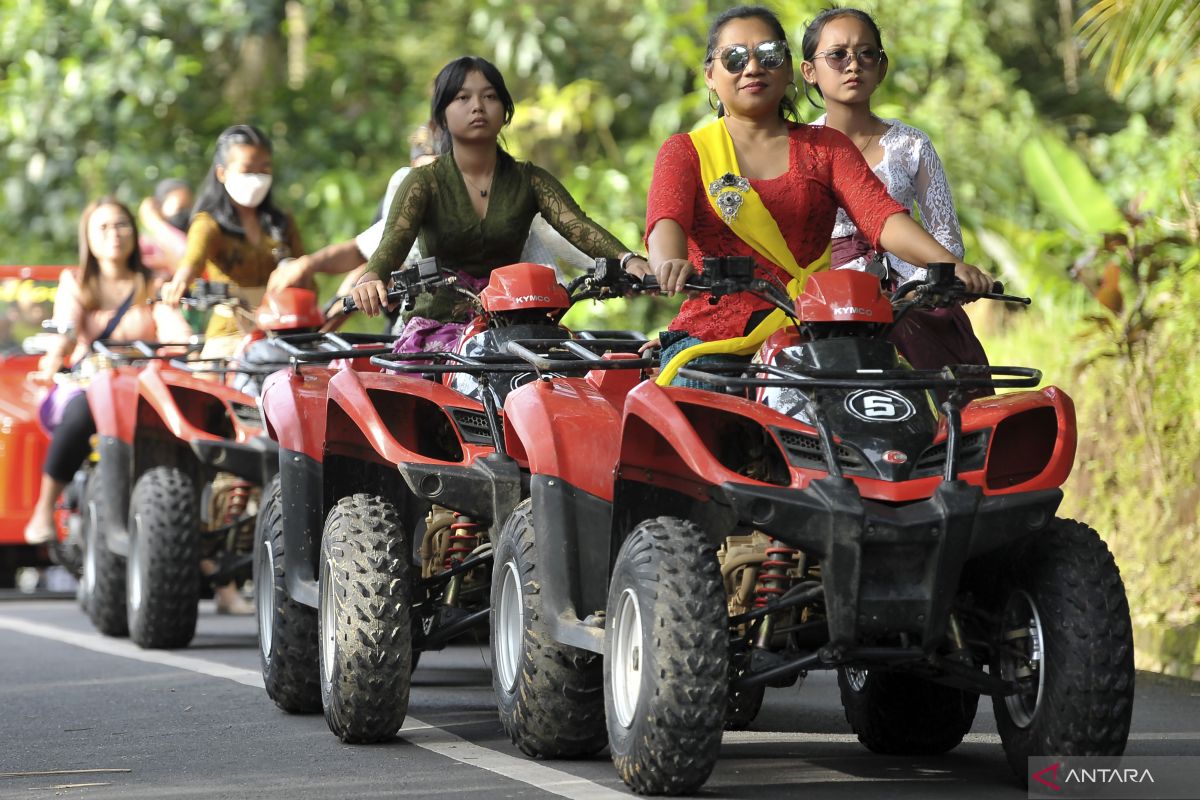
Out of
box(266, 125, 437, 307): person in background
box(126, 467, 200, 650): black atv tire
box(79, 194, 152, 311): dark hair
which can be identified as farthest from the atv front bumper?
box(79, 194, 152, 311): dark hair

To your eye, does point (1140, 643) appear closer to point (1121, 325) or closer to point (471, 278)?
point (1121, 325)

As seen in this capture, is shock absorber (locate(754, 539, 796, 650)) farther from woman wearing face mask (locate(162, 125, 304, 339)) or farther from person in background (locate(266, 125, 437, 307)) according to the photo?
woman wearing face mask (locate(162, 125, 304, 339))

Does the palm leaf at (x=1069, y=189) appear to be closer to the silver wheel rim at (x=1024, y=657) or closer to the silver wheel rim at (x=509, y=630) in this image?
the silver wheel rim at (x=509, y=630)

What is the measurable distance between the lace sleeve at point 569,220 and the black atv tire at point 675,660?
8.38 feet

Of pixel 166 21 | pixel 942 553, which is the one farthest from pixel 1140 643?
pixel 166 21

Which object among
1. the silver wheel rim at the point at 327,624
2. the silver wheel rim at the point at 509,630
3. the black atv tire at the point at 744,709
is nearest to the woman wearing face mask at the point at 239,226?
the silver wheel rim at the point at 327,624

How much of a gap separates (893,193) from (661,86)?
47.0 ft

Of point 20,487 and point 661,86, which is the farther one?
point 661,86

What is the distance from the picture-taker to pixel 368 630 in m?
7.19

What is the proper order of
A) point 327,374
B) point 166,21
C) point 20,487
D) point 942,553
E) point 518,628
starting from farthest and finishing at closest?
point 166,21, point 20,487, point 327,374, point 518,628, point 942,553

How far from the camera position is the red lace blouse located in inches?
262

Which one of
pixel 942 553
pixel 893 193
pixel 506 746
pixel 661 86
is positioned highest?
pixel 661 86

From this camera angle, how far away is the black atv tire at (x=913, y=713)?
6.94 m

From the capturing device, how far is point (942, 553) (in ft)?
18.5
